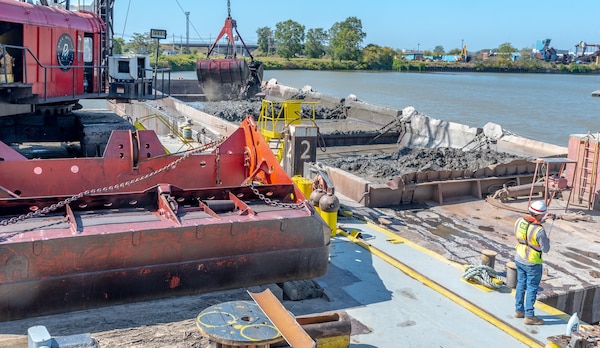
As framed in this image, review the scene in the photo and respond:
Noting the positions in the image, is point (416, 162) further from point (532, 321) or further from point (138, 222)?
point (138, 222)

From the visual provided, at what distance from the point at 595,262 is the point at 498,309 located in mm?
4639

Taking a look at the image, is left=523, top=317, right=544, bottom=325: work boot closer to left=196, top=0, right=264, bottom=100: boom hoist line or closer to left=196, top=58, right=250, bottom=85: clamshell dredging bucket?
left=196, top=0, right=264, bottom=100: boom hoist line

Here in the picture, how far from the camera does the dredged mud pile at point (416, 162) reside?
707 inches

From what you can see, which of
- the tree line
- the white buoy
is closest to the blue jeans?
the white buoy

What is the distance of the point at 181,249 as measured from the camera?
21.6 ft

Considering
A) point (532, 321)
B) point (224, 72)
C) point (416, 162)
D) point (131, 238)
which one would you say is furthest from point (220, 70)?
point (532, 321)

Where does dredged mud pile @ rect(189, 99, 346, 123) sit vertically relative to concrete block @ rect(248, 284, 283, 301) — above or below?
above

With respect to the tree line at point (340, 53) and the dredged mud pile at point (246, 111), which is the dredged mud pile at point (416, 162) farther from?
the tree line at point (340, 53)

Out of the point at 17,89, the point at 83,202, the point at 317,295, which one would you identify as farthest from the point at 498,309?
the point at 17,89

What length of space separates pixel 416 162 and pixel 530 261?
12152 millimetres

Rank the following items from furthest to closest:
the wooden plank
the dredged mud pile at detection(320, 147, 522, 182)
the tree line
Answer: the tree line → the dredged mud pile at detection(320, 147, 522, 182) → the wooden plank

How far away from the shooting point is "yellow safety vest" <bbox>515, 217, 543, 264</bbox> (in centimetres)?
676

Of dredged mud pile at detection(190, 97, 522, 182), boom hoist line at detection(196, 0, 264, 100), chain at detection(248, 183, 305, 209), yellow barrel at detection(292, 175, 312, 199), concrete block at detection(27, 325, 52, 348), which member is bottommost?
dredged mud pile at detection(190, 97, 522, 182)

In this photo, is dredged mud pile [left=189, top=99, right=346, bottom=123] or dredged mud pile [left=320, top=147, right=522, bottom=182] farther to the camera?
dredged mud pile [left=189, top=99, right=346, bottom=123]
